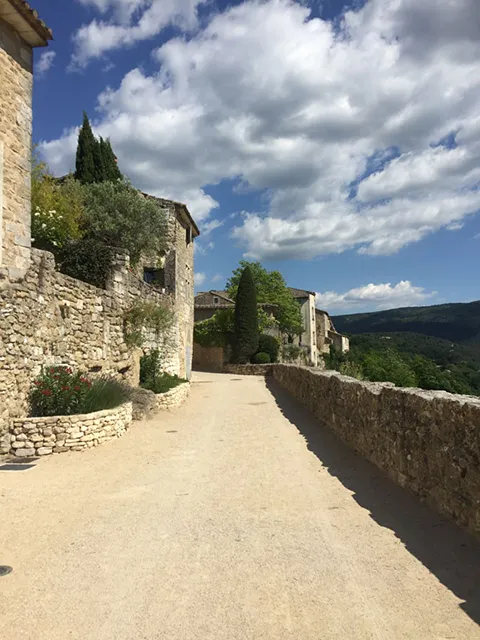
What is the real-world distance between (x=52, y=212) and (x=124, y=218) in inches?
235

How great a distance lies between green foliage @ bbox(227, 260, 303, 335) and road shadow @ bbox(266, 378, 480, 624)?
42013 millimetres

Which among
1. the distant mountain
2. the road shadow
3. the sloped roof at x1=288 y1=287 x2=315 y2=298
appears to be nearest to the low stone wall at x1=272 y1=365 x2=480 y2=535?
the road shadow

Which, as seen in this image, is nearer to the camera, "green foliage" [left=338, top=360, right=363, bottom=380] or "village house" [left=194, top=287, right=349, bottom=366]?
"green foliage" [left=338, top=360, right=363, bottom=380]

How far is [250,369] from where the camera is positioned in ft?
120

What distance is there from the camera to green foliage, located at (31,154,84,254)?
13195mm

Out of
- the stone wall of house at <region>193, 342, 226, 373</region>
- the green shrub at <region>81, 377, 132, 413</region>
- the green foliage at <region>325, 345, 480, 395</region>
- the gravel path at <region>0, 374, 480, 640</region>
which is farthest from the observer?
the green foliage at <region>325, 345, 480, 395</region>

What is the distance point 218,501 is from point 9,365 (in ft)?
14.9

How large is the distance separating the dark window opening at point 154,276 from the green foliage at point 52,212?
469cm

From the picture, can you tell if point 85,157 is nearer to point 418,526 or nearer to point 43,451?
point 43,451

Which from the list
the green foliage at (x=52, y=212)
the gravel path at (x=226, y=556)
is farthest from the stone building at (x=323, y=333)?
the gravel path at (x=226, y=556)

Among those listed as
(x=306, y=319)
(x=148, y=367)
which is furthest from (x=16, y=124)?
(x=306, y=319)

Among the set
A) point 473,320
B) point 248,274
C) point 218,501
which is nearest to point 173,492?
point 218,501

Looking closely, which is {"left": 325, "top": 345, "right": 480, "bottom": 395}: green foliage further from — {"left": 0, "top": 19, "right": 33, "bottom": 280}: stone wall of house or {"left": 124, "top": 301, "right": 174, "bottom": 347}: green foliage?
{"left": 0, "top": 19, "right": 33, "bottom": 280}: stone wall of house

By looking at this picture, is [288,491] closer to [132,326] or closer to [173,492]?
[173,492]
